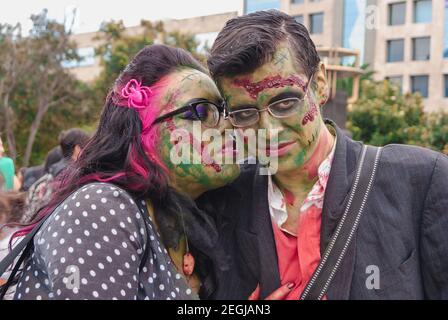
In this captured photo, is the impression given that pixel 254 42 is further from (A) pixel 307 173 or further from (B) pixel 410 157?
(B) pixel 410 157

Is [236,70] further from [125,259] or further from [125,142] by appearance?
[125,259]

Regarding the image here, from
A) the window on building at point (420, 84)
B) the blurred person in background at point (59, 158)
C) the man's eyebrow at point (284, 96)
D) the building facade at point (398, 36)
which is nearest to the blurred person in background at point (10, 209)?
the blurred person in background at point (59, 158)

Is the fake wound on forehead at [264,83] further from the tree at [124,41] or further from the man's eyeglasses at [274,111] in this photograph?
the tree at [124,41]

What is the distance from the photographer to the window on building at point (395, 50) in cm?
3588

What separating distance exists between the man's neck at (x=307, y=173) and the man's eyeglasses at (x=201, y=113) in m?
0.32

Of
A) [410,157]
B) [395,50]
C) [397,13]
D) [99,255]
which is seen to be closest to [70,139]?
[99,255]

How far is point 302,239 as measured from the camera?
2.24m

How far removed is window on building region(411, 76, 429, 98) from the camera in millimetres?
35438

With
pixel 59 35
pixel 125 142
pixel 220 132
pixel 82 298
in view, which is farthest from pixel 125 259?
pixel 59 35

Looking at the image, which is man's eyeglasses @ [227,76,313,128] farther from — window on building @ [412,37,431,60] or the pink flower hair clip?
window on building @ [412,37,431,60]

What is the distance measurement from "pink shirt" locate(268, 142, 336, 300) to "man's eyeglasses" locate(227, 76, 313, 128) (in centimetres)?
23

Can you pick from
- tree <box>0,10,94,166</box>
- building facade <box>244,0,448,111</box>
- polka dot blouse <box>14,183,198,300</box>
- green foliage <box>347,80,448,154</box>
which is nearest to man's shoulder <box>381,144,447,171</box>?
polka dot blouse <box>14,183,198,300</box>

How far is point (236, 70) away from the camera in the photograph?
2262 millimetres

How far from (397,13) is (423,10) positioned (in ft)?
5.82
